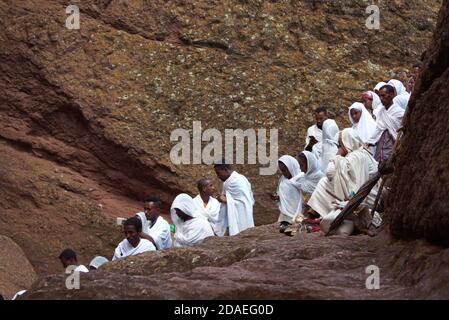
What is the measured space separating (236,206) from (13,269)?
3506 mm

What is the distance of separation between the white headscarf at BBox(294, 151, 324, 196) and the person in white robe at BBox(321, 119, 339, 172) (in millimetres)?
1105

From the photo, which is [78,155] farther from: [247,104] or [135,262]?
[135,262]

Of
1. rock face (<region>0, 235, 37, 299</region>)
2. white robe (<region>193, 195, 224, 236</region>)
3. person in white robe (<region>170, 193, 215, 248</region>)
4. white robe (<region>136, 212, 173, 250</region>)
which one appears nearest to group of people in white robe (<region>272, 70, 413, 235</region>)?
white robe (<region>193, 195, 224, 236</region>)

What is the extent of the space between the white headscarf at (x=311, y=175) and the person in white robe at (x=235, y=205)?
3.15ft

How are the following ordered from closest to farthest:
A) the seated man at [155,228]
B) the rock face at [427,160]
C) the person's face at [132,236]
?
the rock face at [427,160] < the person's face at [132,236] < the seated man at [155,228]

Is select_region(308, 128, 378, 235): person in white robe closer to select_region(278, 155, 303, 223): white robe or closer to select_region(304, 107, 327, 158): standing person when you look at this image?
select_region(278, 155, 303, 223): white robe

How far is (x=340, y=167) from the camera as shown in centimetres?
1394

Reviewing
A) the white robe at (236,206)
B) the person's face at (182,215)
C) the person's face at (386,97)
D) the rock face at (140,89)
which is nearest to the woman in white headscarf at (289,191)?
the white robe at (236,206)

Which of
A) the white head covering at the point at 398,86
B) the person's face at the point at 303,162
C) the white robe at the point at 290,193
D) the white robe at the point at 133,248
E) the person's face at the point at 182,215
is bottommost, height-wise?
the white robe at the point at 133,248

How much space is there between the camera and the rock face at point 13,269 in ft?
57.3

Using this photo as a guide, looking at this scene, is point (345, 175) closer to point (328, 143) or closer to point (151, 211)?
point (151, 211)

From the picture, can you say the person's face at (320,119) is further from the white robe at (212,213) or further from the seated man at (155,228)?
the seated man at (155,228)

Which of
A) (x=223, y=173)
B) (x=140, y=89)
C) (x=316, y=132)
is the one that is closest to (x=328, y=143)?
(x=316, y=132)
